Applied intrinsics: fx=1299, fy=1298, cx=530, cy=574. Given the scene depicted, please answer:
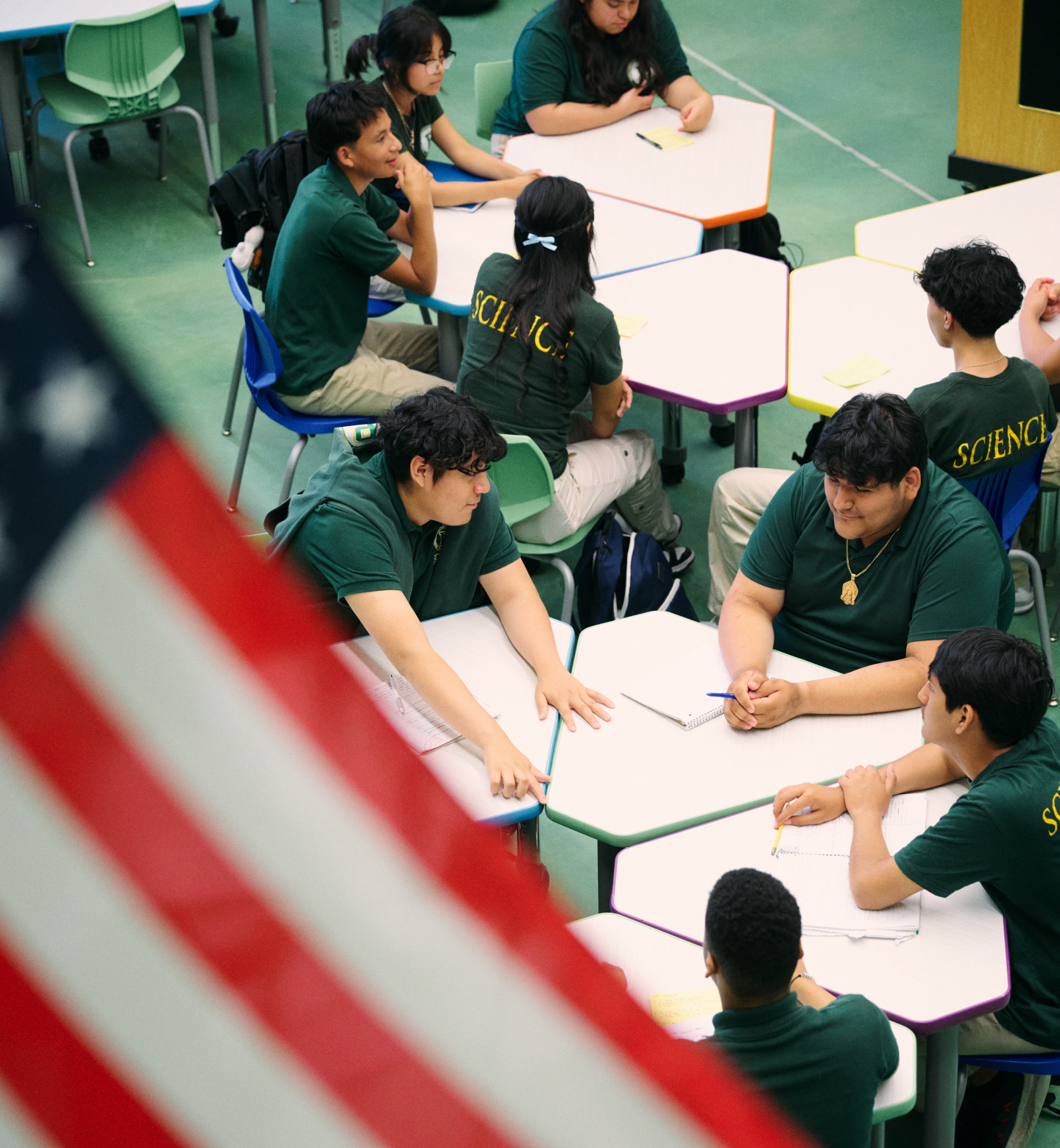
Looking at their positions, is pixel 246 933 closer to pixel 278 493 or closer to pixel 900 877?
pixel 900 877

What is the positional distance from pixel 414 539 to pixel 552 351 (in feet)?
2.74

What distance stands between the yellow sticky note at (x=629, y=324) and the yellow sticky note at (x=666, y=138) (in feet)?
4.03

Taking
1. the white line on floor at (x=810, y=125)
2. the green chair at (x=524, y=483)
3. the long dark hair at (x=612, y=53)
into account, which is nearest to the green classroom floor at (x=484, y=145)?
the white line on floor at (x=810, y=125)

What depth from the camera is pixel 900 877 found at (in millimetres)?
2070

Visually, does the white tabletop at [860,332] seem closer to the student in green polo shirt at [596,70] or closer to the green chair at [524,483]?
the green chair at [524,483]

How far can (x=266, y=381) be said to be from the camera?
3658 millimetres

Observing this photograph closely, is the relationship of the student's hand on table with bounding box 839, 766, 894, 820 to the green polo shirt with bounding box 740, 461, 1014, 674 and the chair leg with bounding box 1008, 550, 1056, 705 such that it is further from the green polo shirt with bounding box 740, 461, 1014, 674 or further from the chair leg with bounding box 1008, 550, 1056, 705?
the chair leg with bounding box 1008, 550, 1056, 705

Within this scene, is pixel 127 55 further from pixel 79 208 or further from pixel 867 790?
pixel 867 790

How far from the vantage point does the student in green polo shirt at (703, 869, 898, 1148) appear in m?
1.68

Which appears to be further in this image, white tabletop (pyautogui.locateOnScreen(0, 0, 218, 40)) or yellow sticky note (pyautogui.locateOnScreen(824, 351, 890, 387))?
white tabletop (pyautogui.locateOnScreen(0, 0, 218, 40))

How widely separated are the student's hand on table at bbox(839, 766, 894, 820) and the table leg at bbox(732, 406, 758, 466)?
1518mm

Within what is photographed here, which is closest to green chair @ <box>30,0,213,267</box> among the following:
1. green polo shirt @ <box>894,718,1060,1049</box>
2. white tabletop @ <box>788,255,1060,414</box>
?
white tabletop @ <box>788,255,1060,414</box>

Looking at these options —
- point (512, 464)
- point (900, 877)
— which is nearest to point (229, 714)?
point (900, 877)

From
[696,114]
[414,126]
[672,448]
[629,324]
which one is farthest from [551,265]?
[696,114]
